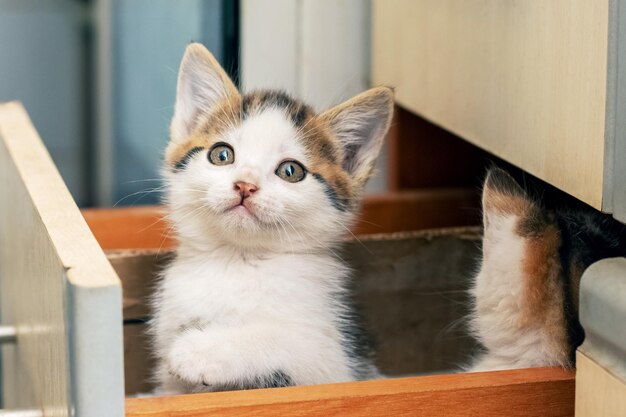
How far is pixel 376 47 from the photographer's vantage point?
1.63 metres

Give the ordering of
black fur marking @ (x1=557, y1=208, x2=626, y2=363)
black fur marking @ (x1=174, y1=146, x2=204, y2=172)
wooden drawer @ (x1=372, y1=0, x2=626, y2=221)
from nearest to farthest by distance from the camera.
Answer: wooden drawer @ (x1=372, y1=0, x2=626, y2=221)
black fur marking @ (x1=557, y1=208, x2=626, y2=363)
black fur marking @ (x1=174, y1=146, x2=204, y2=172)

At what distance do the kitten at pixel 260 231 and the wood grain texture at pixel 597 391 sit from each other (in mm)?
303

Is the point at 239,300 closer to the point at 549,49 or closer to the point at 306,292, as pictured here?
the point at 306,292

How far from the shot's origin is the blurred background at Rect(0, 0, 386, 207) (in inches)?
66.4

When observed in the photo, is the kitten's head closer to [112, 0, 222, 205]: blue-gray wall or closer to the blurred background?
the blurred background

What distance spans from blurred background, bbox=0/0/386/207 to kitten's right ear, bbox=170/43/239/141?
11.7 inches

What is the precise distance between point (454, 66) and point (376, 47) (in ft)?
1.37

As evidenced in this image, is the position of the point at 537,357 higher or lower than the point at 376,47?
lower

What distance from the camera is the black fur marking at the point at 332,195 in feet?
3.67

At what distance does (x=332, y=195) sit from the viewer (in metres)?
1.13

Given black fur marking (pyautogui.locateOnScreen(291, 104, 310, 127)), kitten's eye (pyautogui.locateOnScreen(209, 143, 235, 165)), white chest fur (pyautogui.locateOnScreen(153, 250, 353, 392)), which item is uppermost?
black fur marking (pyautogui.locateOnScreen(291, 104, 310, 127))

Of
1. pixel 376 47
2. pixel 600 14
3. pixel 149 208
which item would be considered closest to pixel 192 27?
pixel 376 47

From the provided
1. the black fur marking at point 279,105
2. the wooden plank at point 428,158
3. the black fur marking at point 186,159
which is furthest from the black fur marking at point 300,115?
the wooden plank at point 428,158

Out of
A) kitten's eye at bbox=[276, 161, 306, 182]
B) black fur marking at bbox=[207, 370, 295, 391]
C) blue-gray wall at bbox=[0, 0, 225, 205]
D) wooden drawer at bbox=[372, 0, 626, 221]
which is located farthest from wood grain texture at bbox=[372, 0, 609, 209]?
blue-gray wall at bbox=[0, 0, 225, 205]
